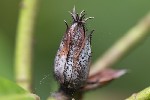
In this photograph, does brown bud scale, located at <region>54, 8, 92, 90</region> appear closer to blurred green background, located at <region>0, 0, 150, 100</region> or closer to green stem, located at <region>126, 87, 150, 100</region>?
green stem, located at <region>126, 87, 150, 100</region>

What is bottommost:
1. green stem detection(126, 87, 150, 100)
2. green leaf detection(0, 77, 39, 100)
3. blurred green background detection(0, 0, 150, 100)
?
green stem detection(126, 87, 150, 100)

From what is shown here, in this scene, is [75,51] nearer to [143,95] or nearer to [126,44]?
[143,95]

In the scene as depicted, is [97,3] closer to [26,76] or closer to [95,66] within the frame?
[95,66]

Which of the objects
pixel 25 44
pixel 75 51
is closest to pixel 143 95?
pixel 75 51

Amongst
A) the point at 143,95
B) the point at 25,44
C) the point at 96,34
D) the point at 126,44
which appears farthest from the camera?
the point at 96,34

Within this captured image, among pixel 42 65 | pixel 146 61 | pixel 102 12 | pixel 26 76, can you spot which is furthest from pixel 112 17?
pixel 26 76

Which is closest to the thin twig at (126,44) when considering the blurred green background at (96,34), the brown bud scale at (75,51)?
the blurred green background at (96,34)

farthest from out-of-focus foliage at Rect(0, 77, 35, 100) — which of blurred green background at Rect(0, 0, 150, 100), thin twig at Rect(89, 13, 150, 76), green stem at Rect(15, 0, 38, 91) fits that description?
blurred green background at Rect(0, 0, 150, 100)
